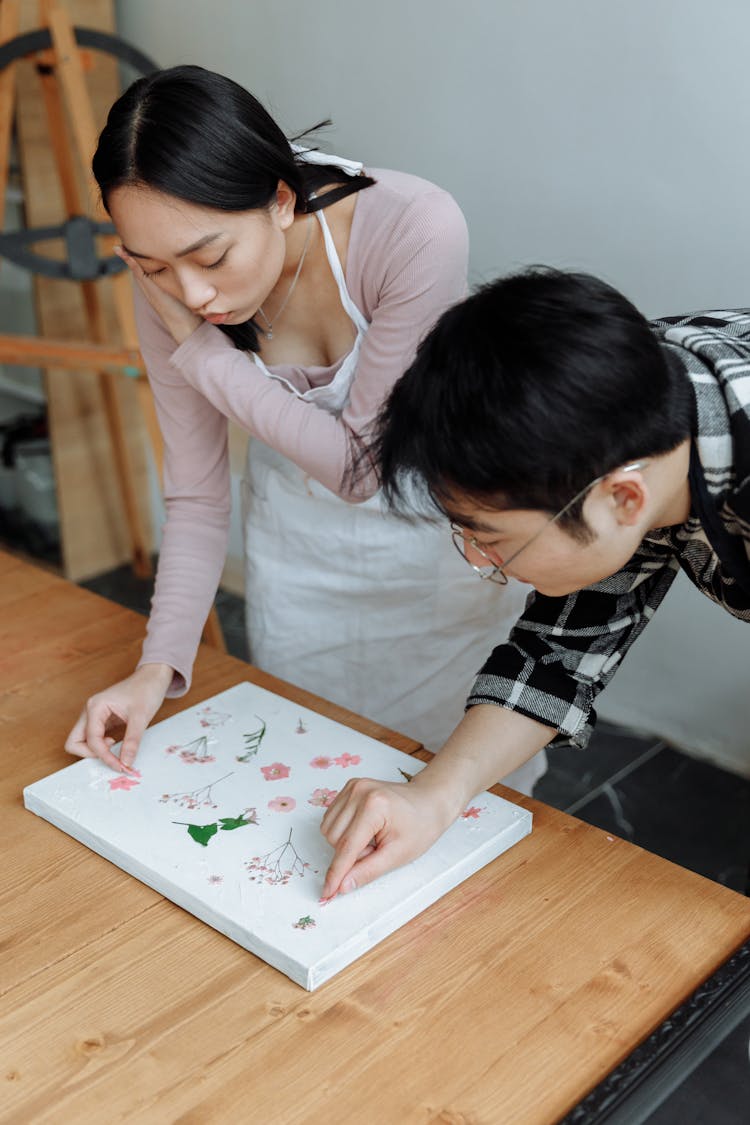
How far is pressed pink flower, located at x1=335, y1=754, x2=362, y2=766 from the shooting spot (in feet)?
3.69

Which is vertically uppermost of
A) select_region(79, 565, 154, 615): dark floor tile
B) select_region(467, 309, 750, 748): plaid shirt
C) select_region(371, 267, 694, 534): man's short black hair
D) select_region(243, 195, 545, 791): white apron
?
select_region(371, 267, 694, 534): man's short black hair

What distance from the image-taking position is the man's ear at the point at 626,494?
33.3 inches

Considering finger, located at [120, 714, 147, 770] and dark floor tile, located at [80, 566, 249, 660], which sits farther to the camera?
dark floor tile, located at [80, 566, 249, 660]

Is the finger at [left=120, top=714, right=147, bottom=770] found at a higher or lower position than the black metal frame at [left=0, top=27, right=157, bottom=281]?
lower

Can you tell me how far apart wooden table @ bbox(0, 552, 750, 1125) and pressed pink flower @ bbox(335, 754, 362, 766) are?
182 mm

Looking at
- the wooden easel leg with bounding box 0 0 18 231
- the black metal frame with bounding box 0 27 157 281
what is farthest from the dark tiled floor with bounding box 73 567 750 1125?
the wooden easel leg with bounding box 0 0 18 231

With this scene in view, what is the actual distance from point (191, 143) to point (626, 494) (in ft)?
1.84

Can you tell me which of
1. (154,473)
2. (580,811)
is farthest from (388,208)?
(154,473)

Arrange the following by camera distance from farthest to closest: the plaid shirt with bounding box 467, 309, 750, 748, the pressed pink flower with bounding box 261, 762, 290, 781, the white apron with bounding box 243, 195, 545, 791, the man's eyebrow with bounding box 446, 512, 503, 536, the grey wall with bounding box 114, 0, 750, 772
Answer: the grey wall with bounding box 114, 0, 750, 772 < the white apron with bounding box 243, 195, 545, 791 < the pressed pink flower with bounding box 261, 762, 290, 781 < the plaid shirt with bounding box 467, 309, 750, 748 < the man's eyebrow with bounding box 446, 512, 503, 536

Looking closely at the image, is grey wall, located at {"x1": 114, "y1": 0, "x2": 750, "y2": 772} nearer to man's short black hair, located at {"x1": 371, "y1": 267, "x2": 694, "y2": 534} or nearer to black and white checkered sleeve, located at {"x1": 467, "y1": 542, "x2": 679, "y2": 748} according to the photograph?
black and white checkered sleeve, located at {"x1": 467, "y1": 542, "x2": 679, "y2": 748}

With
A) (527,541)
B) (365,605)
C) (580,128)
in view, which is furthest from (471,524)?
(580,128)

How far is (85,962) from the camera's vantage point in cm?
91

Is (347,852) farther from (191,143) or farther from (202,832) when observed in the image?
(191,143)

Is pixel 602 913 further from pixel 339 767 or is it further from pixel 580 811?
pixel 580 811
